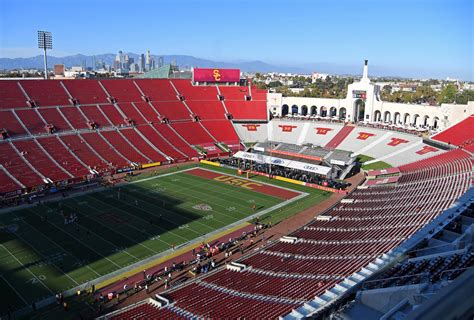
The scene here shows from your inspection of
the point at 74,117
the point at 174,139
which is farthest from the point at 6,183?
the point at 174,139

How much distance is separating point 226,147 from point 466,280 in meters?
59.8

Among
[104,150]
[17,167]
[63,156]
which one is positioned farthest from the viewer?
[104,150]

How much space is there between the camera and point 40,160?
47250 millimetres

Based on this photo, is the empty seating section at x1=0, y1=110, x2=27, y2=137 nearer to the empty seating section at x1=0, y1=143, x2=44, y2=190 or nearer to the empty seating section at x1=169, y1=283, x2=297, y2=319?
the empty seating section at x1=0, y1=143, x2=44, y2=190

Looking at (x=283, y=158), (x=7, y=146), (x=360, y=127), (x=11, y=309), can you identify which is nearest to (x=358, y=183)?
(x=283, y=158)

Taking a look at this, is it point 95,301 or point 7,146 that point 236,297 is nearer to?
point 95,301

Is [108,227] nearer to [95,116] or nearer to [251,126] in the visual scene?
[95,116]

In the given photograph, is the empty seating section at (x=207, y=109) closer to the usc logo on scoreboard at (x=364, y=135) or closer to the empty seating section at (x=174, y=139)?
the empty seating section at (x=174, y=139)

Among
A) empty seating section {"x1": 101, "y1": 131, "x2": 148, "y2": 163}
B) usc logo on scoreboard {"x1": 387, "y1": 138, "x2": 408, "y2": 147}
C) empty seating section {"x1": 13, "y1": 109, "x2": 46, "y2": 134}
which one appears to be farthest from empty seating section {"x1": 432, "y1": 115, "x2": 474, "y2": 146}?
empty seating section {"x1": 13, "y1": 109, "x2": 46, "y2": 134}

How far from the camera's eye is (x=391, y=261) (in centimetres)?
1578

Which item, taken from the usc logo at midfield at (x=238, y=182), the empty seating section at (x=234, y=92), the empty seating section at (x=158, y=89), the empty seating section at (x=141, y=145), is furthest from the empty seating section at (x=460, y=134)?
the empty seating section at (x=158, y=89)

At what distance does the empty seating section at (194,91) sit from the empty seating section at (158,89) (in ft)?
5.90

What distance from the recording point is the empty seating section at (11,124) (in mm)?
50419

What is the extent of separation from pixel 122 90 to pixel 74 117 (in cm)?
1267
